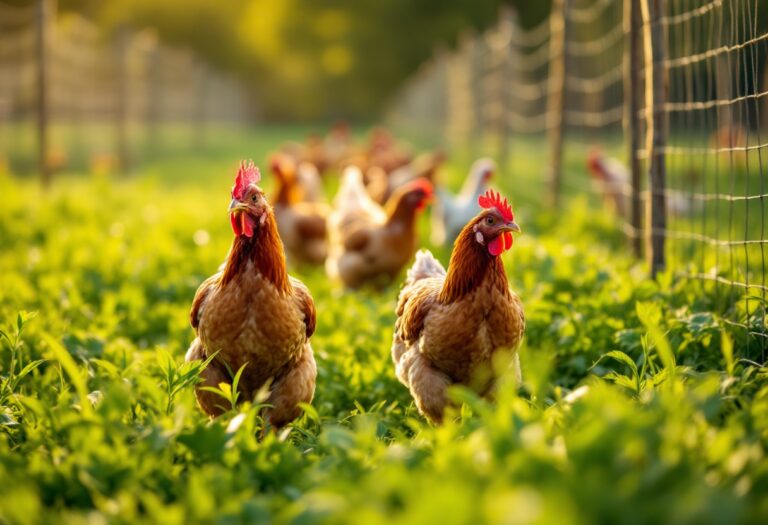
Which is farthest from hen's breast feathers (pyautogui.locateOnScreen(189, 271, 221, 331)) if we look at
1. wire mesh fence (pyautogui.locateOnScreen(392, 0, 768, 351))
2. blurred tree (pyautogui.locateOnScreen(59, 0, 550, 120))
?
blurred tree (pyautogui.locateOnScreen(59, 0, 550, 120))

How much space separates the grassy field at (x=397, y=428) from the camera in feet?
5.72

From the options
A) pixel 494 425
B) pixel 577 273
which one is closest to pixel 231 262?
pixel 494 425

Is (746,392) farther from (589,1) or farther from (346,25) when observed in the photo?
(346,25)

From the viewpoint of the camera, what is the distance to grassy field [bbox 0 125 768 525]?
5.72 feet

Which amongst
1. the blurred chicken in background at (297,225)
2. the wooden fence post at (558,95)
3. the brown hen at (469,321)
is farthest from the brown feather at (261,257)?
the wooden fence post at (558,95)

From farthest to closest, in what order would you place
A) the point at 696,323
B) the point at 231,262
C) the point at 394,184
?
1. the point at 394,184
2. the point at 696,323
3. the point at 231,262

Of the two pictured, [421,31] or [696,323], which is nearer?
[696,323]

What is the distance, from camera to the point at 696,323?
341cm

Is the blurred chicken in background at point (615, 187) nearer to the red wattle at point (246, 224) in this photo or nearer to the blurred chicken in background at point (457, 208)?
the blurred chicken in background at point (457, 208)

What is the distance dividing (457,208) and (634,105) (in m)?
2.53

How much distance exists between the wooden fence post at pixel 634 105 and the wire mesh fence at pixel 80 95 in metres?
7.17

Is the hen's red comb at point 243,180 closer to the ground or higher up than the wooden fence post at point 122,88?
closer to the ground

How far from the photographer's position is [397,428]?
3.27 metres

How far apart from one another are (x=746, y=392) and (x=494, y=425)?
4.18ft
